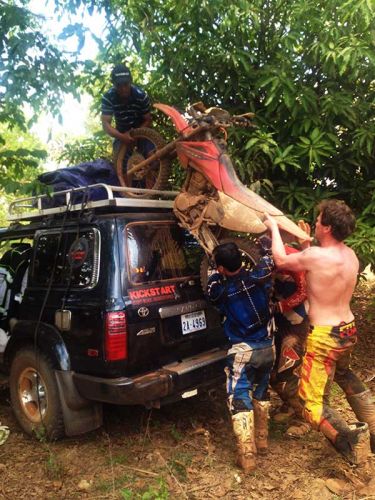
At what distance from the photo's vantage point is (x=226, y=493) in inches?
122

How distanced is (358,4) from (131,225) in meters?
2.70

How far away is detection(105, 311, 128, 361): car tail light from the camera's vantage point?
129 inches

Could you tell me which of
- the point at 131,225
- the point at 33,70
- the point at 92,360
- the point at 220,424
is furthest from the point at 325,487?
the point at 33,70

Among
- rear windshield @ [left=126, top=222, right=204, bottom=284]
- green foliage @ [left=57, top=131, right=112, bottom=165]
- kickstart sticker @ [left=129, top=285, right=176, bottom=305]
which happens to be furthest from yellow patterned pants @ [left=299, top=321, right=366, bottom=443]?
green foliage @ [left=57, top=131, right=112, bottom=165]

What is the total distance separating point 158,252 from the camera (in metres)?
3.75

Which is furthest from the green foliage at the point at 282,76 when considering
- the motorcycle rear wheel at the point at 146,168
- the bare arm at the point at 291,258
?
the bare arm at the point at 291,258

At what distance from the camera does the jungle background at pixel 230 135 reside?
129 inches

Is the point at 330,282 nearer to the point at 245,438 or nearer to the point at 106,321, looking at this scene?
the point at 245,438

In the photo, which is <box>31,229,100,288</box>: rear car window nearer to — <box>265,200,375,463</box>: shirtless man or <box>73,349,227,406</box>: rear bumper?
<box>73,349,227,406</box>: rear bumper

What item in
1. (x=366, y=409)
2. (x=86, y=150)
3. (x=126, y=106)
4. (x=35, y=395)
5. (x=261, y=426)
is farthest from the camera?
(x=86, y=150)

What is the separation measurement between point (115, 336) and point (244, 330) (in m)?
0.96

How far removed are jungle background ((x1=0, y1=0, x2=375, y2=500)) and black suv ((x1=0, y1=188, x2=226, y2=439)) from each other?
468 mm

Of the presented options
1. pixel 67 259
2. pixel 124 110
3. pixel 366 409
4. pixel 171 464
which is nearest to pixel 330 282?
pixel 366 409

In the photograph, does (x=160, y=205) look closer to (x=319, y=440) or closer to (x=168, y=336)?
(x=168, y=336)
